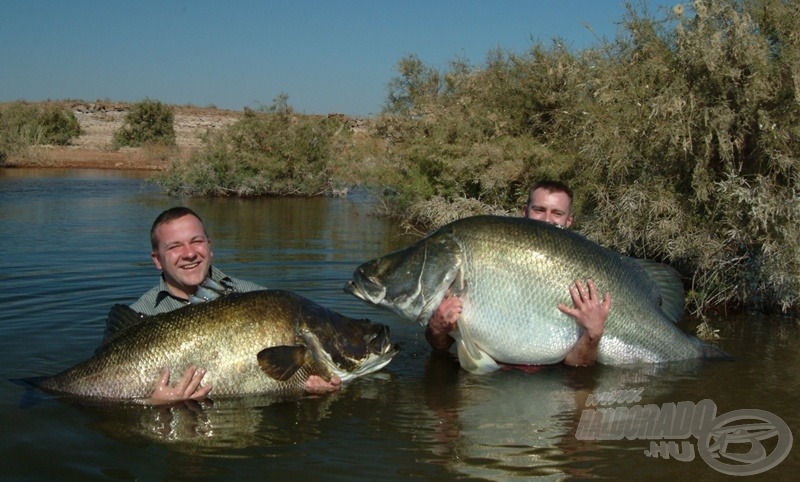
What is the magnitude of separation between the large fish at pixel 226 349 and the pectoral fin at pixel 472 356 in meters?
0.87

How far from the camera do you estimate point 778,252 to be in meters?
8.26

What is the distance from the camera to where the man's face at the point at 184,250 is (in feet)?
17.7

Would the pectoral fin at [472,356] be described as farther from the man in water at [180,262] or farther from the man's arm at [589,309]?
the man in water at [180,262]

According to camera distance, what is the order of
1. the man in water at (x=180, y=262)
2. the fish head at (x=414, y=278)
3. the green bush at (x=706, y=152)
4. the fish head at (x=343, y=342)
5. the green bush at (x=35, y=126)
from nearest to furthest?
the fish head at (x=343, y=342), the fish head at (x=414, y=278), the man in water at (x=180, y=262), the green bush at (x=706, y=152), the green bush at (x=35, y=126)

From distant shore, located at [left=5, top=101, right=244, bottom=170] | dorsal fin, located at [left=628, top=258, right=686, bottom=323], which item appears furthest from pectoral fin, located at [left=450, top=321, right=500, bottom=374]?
distant shore, located at [left=5, top=101, right=244, bottom=170]

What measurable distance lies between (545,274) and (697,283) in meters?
4.65

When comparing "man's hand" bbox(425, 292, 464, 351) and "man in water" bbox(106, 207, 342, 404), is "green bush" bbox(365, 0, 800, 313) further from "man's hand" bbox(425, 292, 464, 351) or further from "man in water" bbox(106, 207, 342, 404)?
"man in water" bbox(106, 207, 342, 404)

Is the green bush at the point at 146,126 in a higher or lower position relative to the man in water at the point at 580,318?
higher

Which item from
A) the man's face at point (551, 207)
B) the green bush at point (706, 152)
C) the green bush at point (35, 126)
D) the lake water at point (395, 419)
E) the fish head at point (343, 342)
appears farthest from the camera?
the green bush at point (35, 126)

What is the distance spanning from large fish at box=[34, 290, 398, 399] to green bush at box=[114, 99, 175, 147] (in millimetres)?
40736

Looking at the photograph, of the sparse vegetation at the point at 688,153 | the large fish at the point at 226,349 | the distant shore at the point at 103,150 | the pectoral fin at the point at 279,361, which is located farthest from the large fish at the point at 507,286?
the distant shore at the point at 103,150

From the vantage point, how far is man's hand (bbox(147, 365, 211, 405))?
15.3 ft

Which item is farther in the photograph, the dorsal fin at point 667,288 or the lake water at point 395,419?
the dorsal fin at point 667,288

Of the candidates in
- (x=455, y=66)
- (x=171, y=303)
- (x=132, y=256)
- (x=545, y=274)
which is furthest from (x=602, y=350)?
(x=455, y=66)
